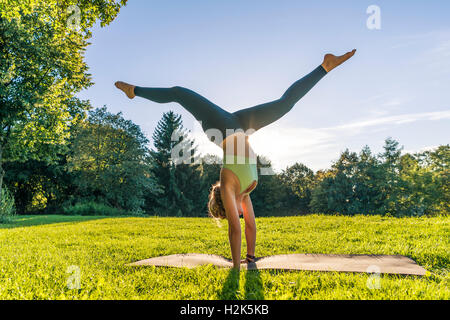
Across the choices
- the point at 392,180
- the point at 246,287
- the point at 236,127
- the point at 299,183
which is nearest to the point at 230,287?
the point at 246,287

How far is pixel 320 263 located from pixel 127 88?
11.5 ft

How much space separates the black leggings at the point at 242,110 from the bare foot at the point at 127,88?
0.42 m

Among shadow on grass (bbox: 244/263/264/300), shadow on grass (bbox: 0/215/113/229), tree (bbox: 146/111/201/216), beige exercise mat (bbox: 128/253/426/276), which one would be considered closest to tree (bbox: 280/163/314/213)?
tree (bbox: 146/111/201/216)

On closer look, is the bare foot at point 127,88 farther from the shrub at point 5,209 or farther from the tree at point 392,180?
the tree at point 392,180

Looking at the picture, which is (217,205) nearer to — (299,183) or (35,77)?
(35,77)

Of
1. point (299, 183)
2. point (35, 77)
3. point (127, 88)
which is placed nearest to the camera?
point (127, 88)

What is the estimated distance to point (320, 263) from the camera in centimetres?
372

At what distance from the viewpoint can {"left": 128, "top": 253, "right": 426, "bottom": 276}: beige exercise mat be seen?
11.0ft

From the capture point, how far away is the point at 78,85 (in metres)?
15.3
